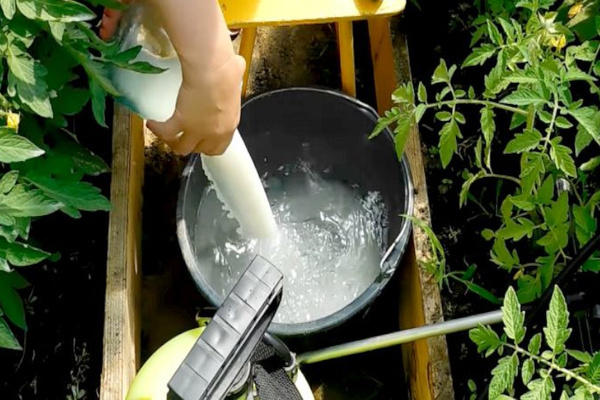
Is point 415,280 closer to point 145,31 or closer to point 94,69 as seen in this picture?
point 145,31

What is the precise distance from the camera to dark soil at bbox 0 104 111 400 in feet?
5.52

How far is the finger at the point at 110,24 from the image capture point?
1.30m

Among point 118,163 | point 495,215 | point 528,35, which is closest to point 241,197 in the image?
point 118,163

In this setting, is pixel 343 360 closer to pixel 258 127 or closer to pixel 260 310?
pixel 258 127

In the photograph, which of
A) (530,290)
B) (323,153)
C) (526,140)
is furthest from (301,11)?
(530,290)

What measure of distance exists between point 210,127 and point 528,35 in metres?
0.49

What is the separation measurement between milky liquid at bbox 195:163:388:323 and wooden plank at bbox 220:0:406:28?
409 mm

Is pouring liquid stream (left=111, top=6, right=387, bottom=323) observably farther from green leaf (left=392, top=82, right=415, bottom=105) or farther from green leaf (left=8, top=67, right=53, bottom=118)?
green leaf (left=8, top=67, right=53, bottom=118)

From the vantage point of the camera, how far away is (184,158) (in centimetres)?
199

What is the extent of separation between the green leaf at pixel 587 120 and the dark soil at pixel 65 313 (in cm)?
94

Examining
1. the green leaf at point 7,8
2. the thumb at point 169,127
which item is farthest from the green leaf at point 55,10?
the thumb at point 169,127

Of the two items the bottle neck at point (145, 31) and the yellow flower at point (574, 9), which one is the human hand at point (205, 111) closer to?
the bottle neck at point (145, 31)

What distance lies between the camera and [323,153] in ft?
6.28

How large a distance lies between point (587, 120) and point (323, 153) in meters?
0.77
